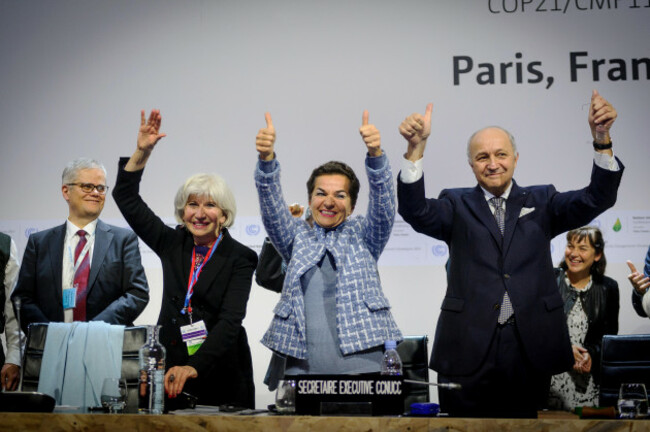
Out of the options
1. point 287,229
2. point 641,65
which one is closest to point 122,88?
point 287,229

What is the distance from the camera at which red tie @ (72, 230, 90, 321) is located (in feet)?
12.2

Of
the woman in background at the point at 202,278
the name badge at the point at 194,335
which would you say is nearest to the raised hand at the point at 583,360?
the woman in background at the point at 202,278

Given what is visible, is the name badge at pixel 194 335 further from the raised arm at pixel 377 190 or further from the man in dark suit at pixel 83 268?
the raised arm at pixel 377 190

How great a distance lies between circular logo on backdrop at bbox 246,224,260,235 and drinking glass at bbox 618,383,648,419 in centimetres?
270

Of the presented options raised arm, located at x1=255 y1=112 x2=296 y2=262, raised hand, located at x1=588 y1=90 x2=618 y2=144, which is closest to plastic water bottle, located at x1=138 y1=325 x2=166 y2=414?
raised arm, located at x1=255 y1=112 x2=296 y2=262

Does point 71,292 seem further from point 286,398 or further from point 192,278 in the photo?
point 286,398

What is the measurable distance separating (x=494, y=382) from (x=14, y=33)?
3.84 m

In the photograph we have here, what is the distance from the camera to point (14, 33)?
5.00m

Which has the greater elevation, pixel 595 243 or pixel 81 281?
pixel 595 243

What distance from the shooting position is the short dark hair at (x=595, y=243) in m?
4.23

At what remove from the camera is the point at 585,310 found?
4102 mm

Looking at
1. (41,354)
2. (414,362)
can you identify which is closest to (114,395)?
(41,354)

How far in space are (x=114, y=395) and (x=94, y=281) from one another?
152 cm

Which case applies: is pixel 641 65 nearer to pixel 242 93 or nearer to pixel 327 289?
pixel 242 93
